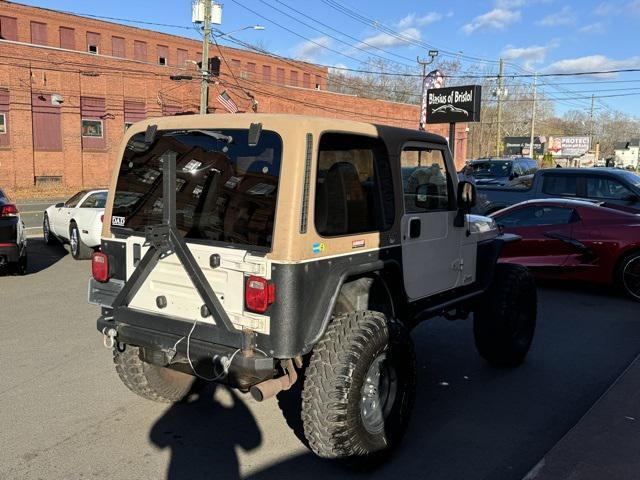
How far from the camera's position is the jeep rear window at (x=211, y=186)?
3422mm

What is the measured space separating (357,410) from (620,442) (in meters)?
1.84

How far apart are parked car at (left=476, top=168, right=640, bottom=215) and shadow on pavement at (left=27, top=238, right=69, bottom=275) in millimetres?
9211

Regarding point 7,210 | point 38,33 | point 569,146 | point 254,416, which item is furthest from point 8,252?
point 569,146

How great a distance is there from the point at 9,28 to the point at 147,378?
5396 cm

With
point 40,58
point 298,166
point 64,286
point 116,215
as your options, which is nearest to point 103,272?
point 116,215

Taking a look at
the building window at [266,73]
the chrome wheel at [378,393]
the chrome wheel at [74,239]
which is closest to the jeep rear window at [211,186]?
the chrome wheel at [378,393]

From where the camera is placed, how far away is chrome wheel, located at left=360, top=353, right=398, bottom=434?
370 cm

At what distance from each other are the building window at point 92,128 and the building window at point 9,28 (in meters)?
19.0

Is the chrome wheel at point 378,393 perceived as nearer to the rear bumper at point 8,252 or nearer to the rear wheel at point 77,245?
the rear bumper at point 8,252

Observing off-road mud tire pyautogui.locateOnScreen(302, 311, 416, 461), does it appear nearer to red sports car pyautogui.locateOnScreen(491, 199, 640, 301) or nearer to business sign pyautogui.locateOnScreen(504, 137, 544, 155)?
red sports car pyautogui.locateOnScreen(491, 199, 640, 301)

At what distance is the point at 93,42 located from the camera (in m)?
53.8

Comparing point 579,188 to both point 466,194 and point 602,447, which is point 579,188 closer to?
point 466,194

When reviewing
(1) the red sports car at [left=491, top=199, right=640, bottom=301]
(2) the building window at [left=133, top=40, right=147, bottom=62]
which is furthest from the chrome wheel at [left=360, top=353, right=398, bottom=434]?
(2) the building window at [left=133, top=40, right=147, bottom=62]

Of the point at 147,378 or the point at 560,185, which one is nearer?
the point at 147,378
